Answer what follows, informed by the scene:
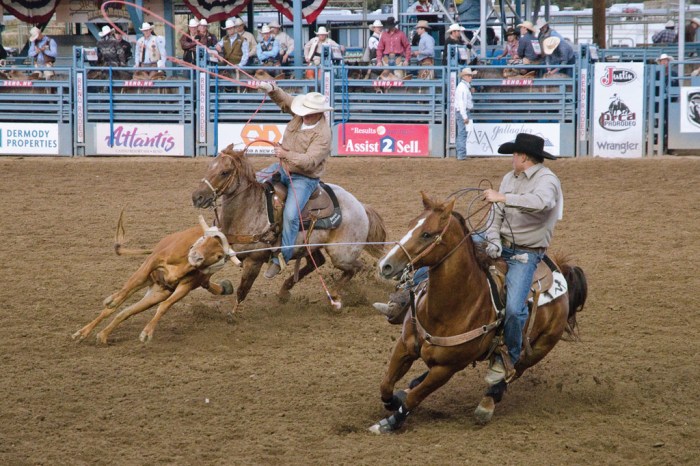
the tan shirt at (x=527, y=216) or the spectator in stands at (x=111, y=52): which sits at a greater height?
the spectator in stands at (x=111, y=52)

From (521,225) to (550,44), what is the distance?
1222 cm

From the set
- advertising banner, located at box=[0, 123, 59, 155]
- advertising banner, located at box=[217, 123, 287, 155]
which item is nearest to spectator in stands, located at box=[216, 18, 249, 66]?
advertising banner, located at box=[217, 123, 287, 155]

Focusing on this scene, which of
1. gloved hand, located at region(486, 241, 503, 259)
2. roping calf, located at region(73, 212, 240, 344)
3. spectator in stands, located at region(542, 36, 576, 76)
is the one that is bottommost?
roping calf, located at region(73, 212, 240, 344)

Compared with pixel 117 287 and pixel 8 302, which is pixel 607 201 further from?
pixel 8 302

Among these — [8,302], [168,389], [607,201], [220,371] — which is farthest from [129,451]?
[607,201]

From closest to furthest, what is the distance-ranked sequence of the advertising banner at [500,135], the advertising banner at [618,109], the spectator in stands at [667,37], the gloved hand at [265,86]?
the gloved hand at [265,86]
the advertising banner at [618,109]
the advertising banner at [500,135]
the spectator in stands at [667,37]

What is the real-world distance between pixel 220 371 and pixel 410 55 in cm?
1368

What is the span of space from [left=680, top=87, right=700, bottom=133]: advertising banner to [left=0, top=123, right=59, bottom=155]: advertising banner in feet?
37.7

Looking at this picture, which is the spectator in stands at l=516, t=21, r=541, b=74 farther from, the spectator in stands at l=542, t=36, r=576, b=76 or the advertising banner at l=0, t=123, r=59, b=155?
the advertising banner at l=0, t=123, r=59, b=155

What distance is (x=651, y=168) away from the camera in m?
15.1

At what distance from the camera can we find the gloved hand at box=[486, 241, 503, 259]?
535 centimetres

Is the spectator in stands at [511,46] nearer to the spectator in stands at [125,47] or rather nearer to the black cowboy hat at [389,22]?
the black cowboy hat at [389,22]

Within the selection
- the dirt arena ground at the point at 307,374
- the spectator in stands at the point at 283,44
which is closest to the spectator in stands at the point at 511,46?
the spectator in stands at the point at 283,44

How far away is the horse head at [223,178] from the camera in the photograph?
23.2ft
